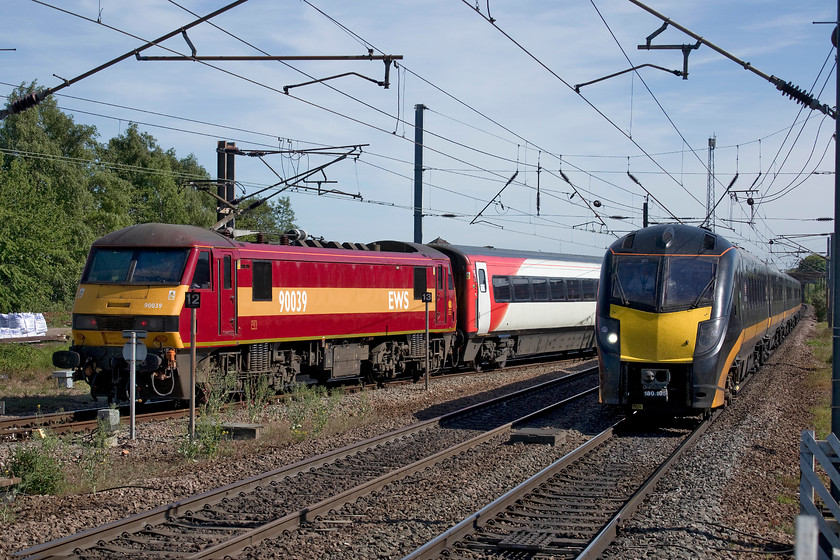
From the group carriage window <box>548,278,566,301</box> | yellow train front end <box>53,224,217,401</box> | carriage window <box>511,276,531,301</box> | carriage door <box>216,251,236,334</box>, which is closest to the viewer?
yellow train front end <box>53,224,217,401</box>

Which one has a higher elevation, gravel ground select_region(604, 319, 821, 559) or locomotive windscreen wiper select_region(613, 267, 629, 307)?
locomotive windscreen wiper select_region(613, 267, 629, 307)

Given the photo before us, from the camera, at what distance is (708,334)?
43.1 ft

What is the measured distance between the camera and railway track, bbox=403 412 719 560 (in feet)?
24.2

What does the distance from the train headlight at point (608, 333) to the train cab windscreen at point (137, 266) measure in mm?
7177

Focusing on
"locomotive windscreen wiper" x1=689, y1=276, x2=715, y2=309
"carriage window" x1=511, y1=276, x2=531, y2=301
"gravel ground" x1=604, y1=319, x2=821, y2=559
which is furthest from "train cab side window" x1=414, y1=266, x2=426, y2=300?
"locomotive windscreen wiper" x1=689, y1=276, x2=715, y2=309

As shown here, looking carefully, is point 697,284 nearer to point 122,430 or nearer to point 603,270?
point 603,270

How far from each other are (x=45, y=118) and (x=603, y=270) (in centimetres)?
5039

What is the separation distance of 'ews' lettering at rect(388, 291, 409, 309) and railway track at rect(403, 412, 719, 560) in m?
8.35

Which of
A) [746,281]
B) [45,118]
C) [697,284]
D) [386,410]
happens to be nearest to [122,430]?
[386,410]

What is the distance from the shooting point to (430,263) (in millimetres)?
21891

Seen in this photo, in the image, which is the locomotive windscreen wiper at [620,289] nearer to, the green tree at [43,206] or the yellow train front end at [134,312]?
the yellow train front end at [134,312]

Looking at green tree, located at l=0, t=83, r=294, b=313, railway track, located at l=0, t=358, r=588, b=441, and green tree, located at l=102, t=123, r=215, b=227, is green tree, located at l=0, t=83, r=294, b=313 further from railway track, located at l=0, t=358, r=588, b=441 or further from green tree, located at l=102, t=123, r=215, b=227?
railway track, located at l=0, t=358, r=588, b=441

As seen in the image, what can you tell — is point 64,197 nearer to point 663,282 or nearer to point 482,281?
point 482,281

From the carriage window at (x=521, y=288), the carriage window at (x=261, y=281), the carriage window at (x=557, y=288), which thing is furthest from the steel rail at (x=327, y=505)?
the carriage window at (x=557, y=288)
